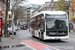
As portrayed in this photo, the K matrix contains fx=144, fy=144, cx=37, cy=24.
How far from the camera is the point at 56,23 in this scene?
1477cm

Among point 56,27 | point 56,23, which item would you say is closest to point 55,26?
point 56,27

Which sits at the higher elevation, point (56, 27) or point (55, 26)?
point (55, 26)

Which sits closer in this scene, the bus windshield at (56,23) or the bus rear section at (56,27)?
the bus rear section at (56,27)

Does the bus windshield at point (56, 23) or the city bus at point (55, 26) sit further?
the bus windshield at point (56, 23)

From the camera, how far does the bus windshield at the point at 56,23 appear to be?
1457 centimetres

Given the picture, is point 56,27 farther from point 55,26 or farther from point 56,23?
point 56,23

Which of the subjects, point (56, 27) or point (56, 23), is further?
point (56, 23)

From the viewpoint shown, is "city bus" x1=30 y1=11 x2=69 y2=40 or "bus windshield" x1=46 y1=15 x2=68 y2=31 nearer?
"city bus" x1=30 y1=11 x2=69 y2=40

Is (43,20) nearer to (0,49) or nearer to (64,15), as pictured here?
(64,15)

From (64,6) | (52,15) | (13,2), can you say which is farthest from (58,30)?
(64,6)

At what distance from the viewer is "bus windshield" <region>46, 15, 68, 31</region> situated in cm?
1457

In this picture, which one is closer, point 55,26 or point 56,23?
point 55,26

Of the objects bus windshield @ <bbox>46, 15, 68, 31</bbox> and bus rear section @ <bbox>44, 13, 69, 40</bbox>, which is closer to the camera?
bus rear section @ <bbox>44, 13, 69, 40</bbox>

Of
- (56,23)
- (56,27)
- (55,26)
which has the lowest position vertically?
(56,27)
